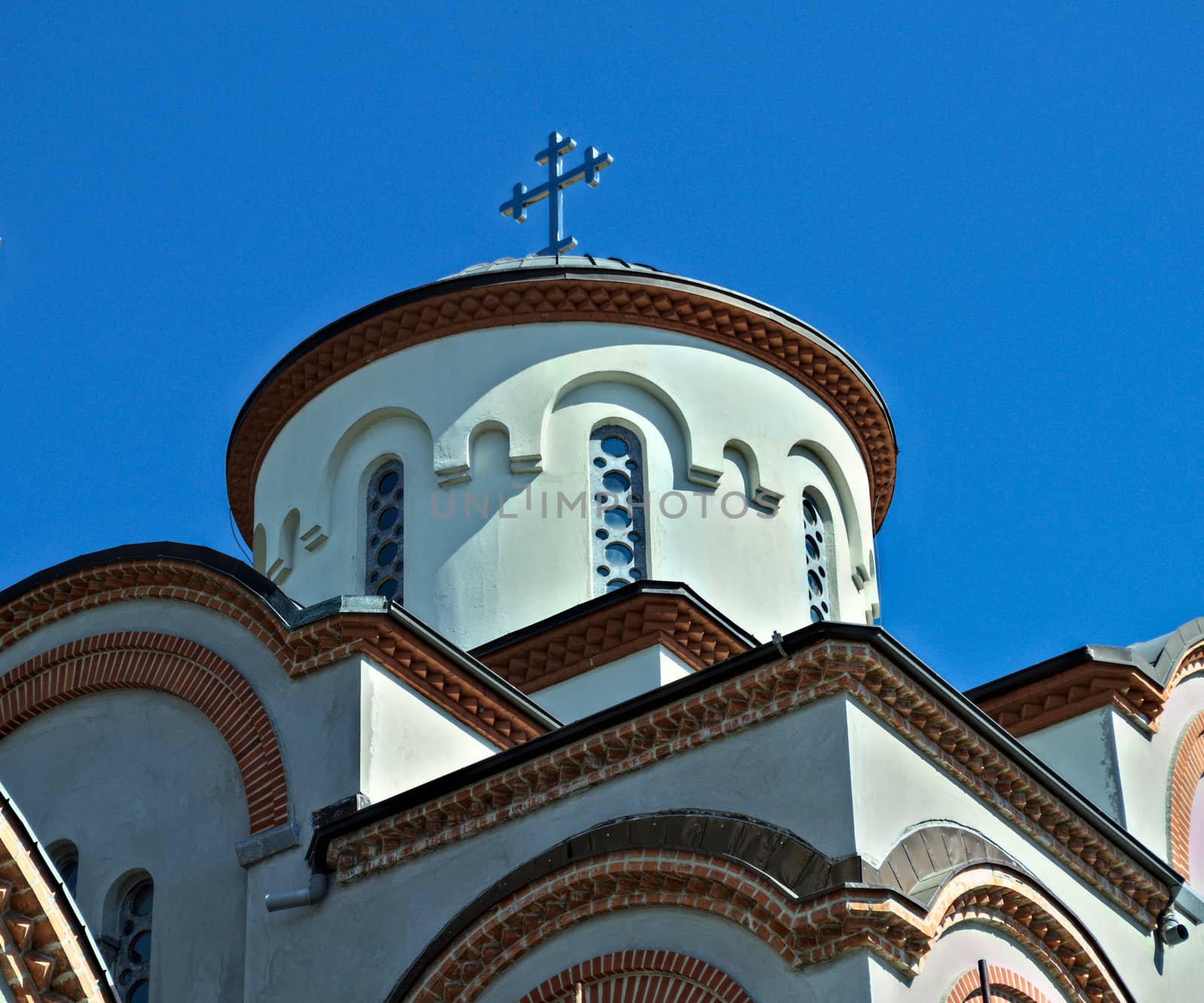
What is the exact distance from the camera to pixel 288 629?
13.8 m

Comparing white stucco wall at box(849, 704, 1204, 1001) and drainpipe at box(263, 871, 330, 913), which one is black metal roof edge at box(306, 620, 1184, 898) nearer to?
drainpipe at box(263, 871, 330, 913)

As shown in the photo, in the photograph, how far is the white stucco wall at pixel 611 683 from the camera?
15859mm

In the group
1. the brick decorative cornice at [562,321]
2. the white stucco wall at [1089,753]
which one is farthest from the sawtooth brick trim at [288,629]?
the brick decorative cornice at [562,321]

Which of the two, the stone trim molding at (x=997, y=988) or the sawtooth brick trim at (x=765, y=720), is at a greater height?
the sawtooth brick trim at (x=765, y=720)

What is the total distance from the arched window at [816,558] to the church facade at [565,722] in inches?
1.6

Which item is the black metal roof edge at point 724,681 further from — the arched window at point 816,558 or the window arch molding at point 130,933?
the arched window at point 816,558

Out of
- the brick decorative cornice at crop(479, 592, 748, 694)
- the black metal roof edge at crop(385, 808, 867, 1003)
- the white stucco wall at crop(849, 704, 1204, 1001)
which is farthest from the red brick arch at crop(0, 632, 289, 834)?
the white stucco wall at crop(849, 704, 1204, 1001)

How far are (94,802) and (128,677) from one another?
86cm

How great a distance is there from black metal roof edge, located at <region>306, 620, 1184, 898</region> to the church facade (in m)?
0.02

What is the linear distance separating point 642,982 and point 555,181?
10.2m

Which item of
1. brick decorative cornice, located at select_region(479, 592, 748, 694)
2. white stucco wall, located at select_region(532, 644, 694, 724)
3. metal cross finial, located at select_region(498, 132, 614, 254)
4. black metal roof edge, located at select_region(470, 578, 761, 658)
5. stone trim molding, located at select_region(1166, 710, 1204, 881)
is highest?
metal cross finial, located at select_region(498, 132, 614, 254)

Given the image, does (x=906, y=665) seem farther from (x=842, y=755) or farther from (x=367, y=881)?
(x=367, y=881)

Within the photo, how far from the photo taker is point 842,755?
1140 cm

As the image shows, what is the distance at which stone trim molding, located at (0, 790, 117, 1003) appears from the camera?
Result: 423 inches
